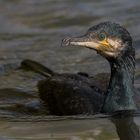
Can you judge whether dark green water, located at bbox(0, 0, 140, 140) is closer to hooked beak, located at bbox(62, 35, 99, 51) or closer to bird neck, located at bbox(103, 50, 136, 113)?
bird neck, located at bbox(103, 50, 136, 113)

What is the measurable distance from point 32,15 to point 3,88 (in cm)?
430

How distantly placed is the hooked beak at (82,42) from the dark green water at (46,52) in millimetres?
967

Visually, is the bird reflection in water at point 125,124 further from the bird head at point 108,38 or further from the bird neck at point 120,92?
the bird head at point 108,38

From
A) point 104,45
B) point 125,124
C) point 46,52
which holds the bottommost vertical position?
point 125,124

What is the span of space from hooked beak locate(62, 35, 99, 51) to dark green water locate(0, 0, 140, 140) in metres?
0.97

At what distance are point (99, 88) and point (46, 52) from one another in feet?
11.2

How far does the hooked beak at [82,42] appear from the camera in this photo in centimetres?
927

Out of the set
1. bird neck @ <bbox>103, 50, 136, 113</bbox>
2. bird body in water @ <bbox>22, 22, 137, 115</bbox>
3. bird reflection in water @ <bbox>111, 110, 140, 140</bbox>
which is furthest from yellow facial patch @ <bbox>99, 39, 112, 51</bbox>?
bird reflection in water @ <bbox>111, 110, 140, 140</bbox>

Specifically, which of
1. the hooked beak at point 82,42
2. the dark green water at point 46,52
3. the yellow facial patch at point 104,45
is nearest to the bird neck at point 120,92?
the dark green water at point 46,52

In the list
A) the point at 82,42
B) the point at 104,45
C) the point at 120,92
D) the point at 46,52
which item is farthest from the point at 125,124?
the point at 46,52

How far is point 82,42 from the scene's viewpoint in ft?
31.0

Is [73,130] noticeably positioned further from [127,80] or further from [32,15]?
[32,15]

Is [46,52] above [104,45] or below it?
below

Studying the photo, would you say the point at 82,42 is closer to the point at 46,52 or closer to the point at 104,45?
the point at 104,45
